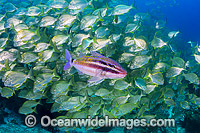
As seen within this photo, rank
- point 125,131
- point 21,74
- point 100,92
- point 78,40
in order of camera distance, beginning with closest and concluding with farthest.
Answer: point 21,74
point 100,92
point 78,40
point 125,131

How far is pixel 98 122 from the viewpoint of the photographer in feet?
11.6

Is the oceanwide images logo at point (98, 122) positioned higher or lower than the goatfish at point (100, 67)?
lower

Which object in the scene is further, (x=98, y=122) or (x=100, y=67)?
(x=98, y=122)

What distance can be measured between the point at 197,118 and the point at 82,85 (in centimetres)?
429

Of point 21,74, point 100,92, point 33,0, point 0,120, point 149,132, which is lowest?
point 149,132

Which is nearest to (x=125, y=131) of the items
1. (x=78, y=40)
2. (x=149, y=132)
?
(x=149, y=132)

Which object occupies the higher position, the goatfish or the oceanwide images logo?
the goatfish

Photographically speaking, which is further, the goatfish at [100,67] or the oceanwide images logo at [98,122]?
the oceanwide images logo at [98,122]

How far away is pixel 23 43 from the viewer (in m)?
3.23

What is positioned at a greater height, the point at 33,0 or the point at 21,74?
the point at 33,0

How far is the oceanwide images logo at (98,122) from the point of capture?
3.13 m

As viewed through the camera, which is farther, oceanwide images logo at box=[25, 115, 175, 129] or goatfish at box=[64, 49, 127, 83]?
oceanwide images logo at box=[25, 115, 175, 129]

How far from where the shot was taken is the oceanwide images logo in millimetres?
3129

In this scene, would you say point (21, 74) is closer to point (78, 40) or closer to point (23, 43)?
point (23, 43)
